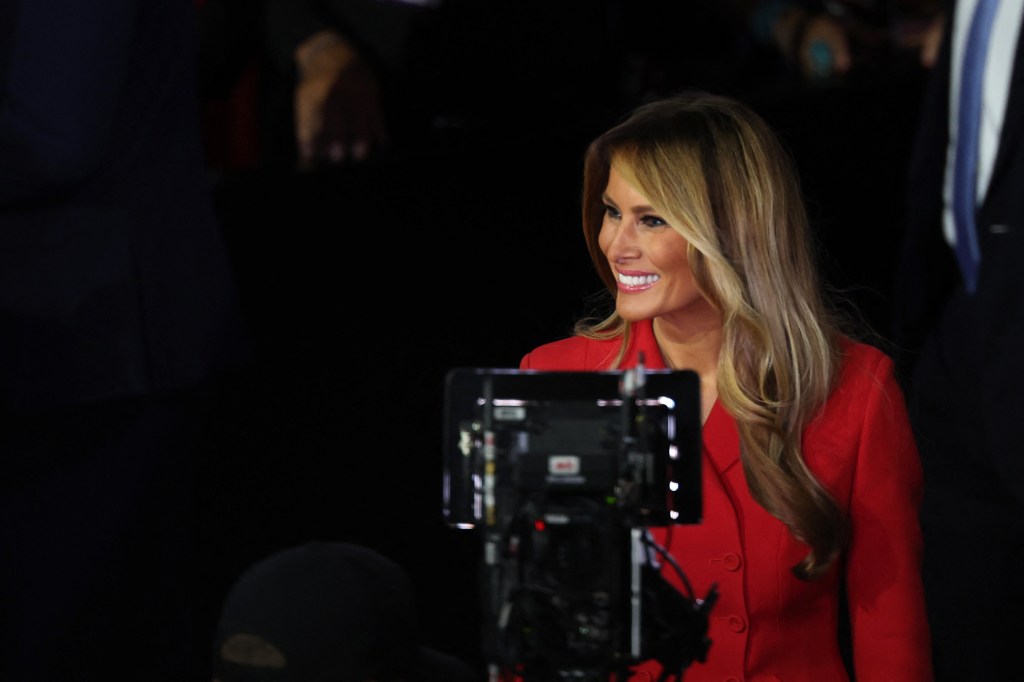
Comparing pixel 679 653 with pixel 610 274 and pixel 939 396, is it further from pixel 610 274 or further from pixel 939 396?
pixel 939 396

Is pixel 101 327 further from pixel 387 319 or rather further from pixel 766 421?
pixel 766 421

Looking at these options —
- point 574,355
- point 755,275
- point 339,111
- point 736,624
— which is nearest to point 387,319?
point 339,111

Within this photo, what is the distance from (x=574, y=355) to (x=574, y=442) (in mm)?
702

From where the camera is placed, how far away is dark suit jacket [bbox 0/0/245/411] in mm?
2143

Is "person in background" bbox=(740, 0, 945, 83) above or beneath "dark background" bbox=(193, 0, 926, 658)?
above

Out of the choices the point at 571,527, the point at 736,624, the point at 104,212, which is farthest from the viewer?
the point at 104,212

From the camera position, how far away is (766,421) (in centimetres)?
192

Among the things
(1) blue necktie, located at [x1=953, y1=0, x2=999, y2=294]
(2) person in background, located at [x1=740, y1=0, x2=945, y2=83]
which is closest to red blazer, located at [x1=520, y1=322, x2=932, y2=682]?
(1) blue necktie, located at [x1=953, y1=0, x2=999, y2=294]

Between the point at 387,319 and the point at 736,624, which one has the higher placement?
the point at 387,319

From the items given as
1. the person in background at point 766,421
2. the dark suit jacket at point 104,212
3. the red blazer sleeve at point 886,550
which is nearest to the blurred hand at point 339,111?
the dark suit jacket at point 104,212

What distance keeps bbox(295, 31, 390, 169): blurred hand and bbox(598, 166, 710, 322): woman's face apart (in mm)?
1150

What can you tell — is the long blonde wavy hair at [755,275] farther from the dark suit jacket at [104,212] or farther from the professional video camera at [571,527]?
the dark suit jacket at [104,212]

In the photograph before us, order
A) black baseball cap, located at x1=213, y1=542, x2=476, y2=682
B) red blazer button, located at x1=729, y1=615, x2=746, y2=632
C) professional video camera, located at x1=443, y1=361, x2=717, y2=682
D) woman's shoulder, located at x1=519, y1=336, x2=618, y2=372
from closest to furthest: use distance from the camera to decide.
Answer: professional video camera, located at x1=443, y1=361, x2=717, y2=682, black baseball cap, located at x1=213, y1=542, x2=476, y2=682, red blazer button, located at x1=729, y1=615, x2=746, y2=632, woman's shoulder, located at x1=519, y1=336, x2=618, y2=372

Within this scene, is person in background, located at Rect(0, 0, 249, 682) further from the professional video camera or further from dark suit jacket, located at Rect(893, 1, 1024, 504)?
dark suit jacket, located at Rect(893, 1, 1024, 504)
